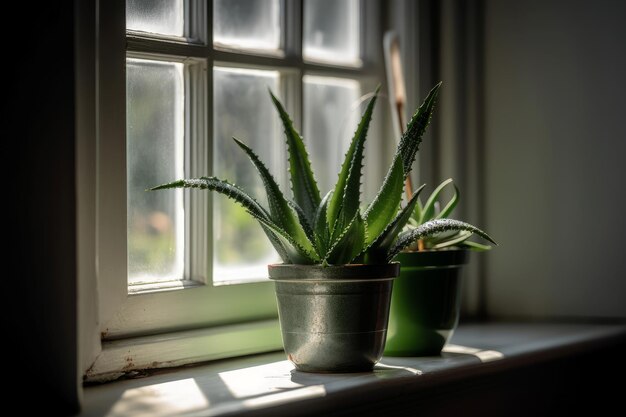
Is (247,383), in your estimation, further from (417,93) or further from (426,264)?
(417,93)

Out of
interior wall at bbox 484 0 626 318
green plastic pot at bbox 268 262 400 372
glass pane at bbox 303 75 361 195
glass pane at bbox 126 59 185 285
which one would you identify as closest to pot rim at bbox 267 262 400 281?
green plastic pot at bbox 268 262 400 372

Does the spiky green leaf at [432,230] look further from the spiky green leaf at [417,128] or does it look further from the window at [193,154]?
the window at [193,154]

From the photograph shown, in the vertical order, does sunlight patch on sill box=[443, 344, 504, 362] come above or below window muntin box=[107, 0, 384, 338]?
below

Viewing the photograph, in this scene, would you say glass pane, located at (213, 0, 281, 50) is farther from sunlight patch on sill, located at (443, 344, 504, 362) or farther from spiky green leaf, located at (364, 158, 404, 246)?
sunlight patch on sill, located at (443, 344, 504, 362)

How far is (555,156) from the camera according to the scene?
145 centimetres

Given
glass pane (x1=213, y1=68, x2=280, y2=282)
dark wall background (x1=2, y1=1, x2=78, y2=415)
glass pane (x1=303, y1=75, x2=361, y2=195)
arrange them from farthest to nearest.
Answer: glass pane (x1=303, y1=75, x2=361, y2=195), glass pane (x1=213, y1=68, x2=280, y2=282), dark wall background (x1=2, y1=1, x2=78, y2=415)

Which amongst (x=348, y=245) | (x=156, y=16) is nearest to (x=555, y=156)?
(x=348, y=245)

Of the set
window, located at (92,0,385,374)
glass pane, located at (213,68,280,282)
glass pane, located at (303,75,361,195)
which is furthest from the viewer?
glass pane, located at (303,75,361,195)

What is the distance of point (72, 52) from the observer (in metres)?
0.78

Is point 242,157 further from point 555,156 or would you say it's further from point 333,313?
point 555,156

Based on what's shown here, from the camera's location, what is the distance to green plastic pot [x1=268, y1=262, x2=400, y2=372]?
3.10ft

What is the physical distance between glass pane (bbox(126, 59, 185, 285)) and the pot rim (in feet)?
0.68

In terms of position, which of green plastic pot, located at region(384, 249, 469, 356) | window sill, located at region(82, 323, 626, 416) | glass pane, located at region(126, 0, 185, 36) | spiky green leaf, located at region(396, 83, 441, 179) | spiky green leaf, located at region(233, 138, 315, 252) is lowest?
window sill, located at region(82, 323, 626, 416)

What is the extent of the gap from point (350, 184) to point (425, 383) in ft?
0.87
